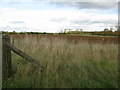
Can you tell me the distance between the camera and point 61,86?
3.70m

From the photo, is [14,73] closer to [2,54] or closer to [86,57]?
[2,54]

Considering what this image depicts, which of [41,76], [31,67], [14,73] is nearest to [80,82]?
[41,76]

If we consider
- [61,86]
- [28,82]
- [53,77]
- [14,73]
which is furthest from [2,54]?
[61,86]

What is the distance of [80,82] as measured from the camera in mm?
3793

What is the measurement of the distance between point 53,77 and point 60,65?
0.75 m

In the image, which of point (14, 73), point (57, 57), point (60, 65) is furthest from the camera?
point (57, 57)

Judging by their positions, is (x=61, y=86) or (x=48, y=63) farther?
(x=48, y=63)

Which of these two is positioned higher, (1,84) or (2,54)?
(2,54)

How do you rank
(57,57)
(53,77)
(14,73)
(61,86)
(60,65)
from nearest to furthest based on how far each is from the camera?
1. (61,86)
2. (53,77)
3. (14,73)
4. (60,65)
5. (57,57)

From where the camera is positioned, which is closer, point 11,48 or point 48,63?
point 11,48

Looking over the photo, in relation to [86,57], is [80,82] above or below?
below

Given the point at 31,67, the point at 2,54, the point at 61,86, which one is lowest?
the point at 61,86

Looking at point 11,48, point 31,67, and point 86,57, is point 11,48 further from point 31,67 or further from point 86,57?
point 86,57

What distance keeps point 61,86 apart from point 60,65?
1052 mm
